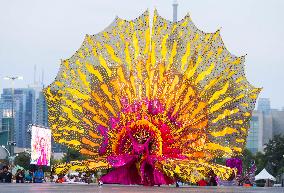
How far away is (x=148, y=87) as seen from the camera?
36719mm

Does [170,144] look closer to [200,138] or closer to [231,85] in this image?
[200,138]

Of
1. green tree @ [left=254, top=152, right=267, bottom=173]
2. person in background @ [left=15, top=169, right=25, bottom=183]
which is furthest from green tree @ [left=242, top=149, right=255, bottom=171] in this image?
person in background @ [left=15, top=169, right=25, bottom=183]

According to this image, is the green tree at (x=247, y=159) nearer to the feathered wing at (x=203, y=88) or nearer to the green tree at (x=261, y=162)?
the green tree at (x=261, y=162)

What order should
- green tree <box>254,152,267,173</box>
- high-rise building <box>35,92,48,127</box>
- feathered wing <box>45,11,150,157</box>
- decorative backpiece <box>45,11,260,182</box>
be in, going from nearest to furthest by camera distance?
decorative backpiece <box>45,11,260,182</box>, feathered wing <box>45,11,150,157</box>, green tree <box>254,152,267,173</box>, high-rise building <box>35,92,48,127</box>

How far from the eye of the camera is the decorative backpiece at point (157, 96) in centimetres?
3659

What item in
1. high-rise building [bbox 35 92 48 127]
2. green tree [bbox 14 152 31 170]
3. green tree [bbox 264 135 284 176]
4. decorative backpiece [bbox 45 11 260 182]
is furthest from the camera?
high-rise building [bbox 35 92 48 127]

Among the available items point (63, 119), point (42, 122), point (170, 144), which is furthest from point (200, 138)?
point (42, 122)

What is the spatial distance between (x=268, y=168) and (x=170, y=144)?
75.6m

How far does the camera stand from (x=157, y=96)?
36656 millimetres

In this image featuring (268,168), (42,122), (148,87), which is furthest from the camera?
(42,122)

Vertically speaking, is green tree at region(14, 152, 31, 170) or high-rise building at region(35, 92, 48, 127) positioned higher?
high-rise building at region(35, 92, 48, 127)

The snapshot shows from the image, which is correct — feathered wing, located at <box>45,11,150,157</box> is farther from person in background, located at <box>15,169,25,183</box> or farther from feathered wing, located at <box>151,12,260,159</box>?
person in background, located at <box>15,169,25,183</box>

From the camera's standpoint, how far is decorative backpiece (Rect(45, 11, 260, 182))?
36.6 metres

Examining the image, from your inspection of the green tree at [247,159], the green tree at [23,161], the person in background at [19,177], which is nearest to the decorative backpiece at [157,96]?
the person in background at [19,177]
